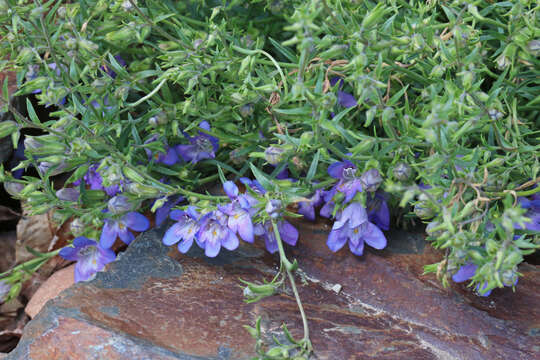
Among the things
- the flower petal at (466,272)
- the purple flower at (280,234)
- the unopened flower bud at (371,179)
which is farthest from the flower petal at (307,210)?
the flower petal at (466,272)

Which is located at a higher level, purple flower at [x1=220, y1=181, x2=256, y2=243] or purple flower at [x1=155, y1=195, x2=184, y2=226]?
purple flower at [x1=220, y1=181, x2=256, y2=243]

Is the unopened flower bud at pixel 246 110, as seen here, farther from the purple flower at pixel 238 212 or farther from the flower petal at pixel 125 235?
the flower petal at pixel 125 235

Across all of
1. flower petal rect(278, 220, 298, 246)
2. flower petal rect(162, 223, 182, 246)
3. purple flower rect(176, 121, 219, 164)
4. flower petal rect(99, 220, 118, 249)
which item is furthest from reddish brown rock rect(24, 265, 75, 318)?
flower petal rect(278, 220, 298, 246)

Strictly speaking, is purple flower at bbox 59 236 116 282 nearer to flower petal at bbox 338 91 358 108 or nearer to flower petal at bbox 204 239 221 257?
flower petal at bbox 204 239 221 257

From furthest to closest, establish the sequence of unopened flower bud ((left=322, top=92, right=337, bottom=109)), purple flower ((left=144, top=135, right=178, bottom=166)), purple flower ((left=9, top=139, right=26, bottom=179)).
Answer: purple flower ((left=9, top=139, right=26, bottom=179)) → purple flower ((left=144, top=135, right=178, bottom=166)) → unopened flower bud ((left=322, top=92, right=337, bottom=109))

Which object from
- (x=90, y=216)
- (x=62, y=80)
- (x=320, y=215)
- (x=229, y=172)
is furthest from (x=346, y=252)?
(x=62, y=80)

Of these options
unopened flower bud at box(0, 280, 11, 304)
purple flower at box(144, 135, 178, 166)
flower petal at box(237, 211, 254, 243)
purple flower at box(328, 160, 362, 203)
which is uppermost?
purple flower at box(328, 160, 362, 203)

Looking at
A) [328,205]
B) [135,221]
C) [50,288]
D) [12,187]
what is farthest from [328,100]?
[50,288]
